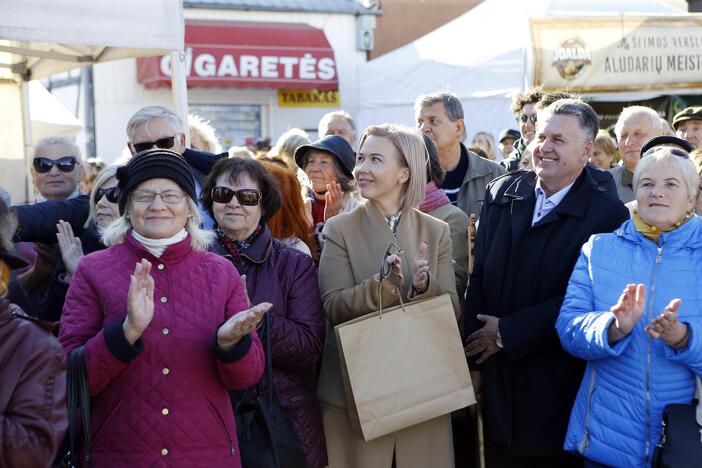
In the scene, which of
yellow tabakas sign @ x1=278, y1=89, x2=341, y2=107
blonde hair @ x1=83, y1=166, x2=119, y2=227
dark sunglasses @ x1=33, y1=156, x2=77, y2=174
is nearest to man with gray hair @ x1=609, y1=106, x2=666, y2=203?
blonde hair @ x1=83, y1=166, x2=119, y2=227

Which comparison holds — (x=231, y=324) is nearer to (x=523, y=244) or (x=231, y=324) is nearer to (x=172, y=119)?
(x=523, y=244)

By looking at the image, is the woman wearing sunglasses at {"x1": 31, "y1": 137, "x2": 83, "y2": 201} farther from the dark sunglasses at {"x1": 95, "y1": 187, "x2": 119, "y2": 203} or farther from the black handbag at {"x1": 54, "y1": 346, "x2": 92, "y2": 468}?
the black handbag at {"x1": 54, "y1": 346, "x2": 92, "y2": 468}

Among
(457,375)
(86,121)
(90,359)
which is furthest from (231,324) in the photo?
(86,121)

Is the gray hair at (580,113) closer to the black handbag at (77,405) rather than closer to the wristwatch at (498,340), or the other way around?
the wristwatch at (498,340)

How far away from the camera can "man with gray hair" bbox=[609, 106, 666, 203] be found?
19.5 feet

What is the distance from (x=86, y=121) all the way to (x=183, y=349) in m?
14.1

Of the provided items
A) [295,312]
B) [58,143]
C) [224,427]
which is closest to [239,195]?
[295,312]

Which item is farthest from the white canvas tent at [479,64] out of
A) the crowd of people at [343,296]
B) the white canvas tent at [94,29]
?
the crowd of people at [343,296]

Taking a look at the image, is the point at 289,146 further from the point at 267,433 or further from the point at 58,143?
the point at 267,433

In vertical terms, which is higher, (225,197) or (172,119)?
(172,119)

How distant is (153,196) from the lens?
10.9ft

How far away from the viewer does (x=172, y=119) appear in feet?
16.4

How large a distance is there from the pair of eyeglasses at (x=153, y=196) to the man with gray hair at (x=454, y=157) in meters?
2.48

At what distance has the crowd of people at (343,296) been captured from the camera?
311 cm
